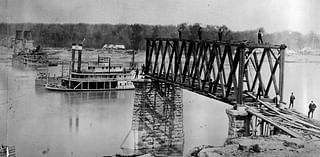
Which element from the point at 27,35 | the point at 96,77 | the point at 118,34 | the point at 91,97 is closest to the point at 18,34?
the point at 27,35

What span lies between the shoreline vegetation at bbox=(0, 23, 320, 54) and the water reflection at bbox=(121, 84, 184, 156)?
140cm

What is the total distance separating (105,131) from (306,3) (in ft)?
19.8

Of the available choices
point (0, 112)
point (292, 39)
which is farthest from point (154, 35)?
point (0, 112)

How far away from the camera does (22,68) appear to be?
10703 mm

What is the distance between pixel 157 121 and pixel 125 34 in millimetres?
2348

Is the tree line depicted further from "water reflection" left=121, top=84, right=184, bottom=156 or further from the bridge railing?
"water reflection" left=121, top=84, right=184, bottom=156

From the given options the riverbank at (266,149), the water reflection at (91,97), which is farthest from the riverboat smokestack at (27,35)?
the riverbank at (266,149)

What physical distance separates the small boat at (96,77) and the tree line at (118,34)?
87 cm

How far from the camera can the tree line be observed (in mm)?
9159

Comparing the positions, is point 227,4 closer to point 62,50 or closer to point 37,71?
point 62,50

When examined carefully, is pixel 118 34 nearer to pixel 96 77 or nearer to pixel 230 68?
pixel 96 77

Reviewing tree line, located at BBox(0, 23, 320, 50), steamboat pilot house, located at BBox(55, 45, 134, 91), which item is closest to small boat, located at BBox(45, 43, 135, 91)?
steamboat pilot house, located at BBox(55, 45, 134, 91)

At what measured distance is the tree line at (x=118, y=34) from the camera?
9.16m

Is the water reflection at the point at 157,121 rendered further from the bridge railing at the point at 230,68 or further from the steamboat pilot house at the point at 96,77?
the steamboat pilot house at the point at 96,77
